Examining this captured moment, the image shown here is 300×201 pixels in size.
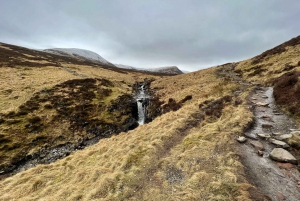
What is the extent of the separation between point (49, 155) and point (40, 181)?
1023cm

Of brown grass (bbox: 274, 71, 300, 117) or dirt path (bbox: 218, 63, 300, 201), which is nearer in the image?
dirt path (bbox: 218, 63, 300, 201)

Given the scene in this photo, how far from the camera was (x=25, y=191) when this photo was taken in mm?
11086

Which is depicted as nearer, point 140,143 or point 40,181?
point 40,181

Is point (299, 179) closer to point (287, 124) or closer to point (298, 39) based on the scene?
point (287, 124)

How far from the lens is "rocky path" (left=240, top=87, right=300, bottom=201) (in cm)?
702

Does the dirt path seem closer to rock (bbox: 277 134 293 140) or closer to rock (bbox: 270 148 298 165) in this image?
rock (bbox: 270 148 298 165)

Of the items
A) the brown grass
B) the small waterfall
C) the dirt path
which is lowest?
the small waterfall

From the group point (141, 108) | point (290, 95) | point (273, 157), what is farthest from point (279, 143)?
point (141, 108)

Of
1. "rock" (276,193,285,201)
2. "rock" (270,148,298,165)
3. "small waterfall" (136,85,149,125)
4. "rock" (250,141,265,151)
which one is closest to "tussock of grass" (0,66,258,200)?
"rock" (276,193,285,201)

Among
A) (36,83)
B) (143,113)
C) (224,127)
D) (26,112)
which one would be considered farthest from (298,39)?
(36,83)

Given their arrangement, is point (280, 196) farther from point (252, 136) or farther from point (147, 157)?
point (147, 157)

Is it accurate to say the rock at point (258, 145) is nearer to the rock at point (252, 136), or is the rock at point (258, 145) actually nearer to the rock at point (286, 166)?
the rock at point (252, 136)

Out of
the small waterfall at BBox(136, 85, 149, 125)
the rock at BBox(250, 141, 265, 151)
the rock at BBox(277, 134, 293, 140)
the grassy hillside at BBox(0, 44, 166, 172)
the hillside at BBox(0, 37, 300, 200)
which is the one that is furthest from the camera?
the small waterfall at BBox(136, 85, 149, 125)

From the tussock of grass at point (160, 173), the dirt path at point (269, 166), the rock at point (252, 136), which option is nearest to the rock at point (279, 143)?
the dirt path at point (269, 166)
